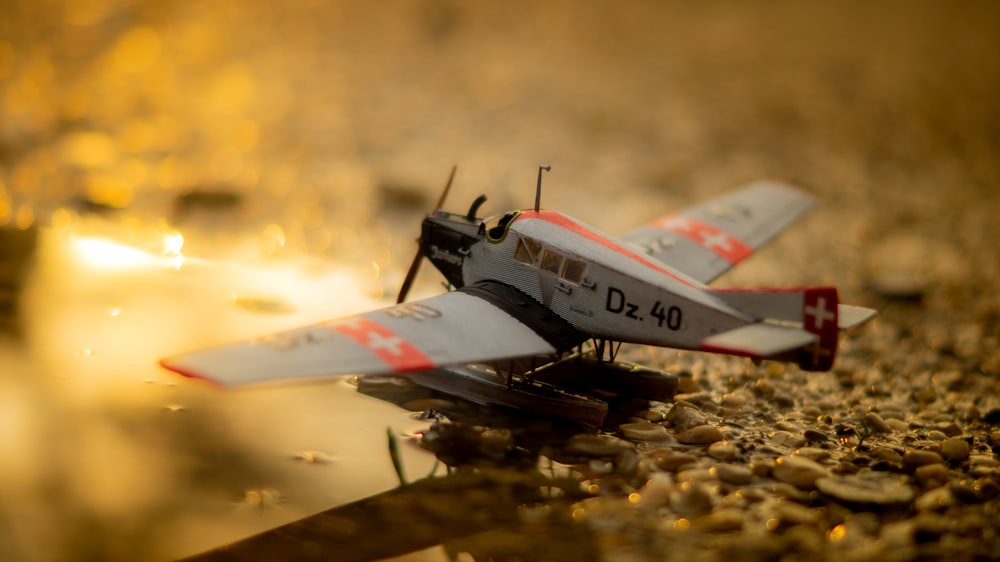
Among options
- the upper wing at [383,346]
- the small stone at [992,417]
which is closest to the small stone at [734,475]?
the upper wing at [383,346]

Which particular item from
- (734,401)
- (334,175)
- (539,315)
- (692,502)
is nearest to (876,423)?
(734,401)

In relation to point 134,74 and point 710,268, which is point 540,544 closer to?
point 710,268

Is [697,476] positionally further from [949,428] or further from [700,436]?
[949,428]

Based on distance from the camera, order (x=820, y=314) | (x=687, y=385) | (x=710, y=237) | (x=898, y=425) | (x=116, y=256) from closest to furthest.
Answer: (x=820, y=314)
(x=898, y=425)
(x=687, y=385)
(x=710, y=237)
(x=116, y=256)

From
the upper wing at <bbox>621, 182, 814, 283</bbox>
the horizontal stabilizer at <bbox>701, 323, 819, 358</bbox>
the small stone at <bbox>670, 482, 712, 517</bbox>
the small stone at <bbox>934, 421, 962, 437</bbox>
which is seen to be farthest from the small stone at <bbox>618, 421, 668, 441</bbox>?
the small stone at <bbox>934, 421, 962, 437</bbox>

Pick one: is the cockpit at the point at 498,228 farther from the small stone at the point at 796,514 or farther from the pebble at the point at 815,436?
the small stone at the point at 796,514
